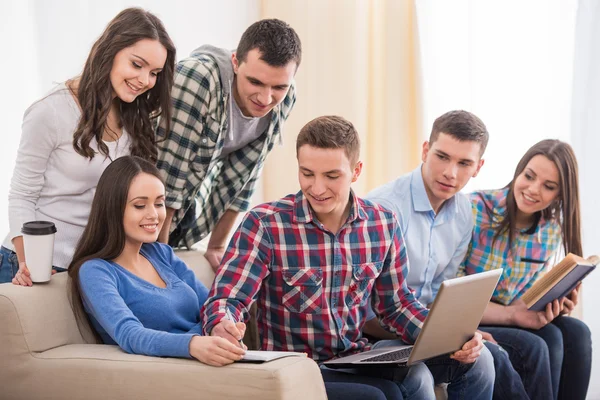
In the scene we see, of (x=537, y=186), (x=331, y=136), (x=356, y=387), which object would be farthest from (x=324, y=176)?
(x=537, y=186)

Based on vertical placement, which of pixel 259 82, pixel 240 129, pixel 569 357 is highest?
pixel 259 82

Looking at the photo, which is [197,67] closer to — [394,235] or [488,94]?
[394,235]

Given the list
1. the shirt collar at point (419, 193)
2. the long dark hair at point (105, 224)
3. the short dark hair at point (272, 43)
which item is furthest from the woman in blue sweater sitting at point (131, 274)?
the shirt collar at point (419, 193)

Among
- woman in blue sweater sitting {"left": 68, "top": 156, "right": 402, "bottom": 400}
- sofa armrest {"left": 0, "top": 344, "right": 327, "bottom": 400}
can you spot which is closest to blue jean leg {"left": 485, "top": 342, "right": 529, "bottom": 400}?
woman in blue sweater sitting {"left": 68, "top": 156, "right": 402, "bottom": 400}

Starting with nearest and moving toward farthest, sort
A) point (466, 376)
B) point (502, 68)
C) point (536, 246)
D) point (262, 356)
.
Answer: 1. point (262, 356)
2. point (466, 376)
3. point (536, 246)
4. point (502, 68)

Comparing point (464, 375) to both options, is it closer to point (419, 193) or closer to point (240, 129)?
point (419, 193)

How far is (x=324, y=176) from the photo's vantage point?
6.56 feet

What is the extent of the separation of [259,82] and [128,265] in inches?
25.5

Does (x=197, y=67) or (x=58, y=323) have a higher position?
(x=197, y=67)

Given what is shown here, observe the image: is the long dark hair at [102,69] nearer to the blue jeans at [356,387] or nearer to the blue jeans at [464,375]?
the blue jeans at [356,387]

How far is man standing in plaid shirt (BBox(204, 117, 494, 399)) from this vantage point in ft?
6.52

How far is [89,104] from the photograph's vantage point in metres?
Result: 2.07

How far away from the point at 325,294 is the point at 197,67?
0.78 m

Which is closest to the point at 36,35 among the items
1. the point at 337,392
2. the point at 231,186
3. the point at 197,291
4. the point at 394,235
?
the point at 231,186
